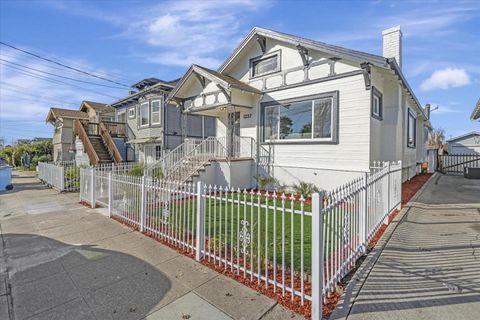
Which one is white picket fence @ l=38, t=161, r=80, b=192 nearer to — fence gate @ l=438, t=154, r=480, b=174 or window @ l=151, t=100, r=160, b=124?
window @ l=151, t=100, r=160, b=124

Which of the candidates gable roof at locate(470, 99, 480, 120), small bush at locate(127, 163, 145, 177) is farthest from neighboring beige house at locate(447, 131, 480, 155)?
small bush at locate(127, 163, 145, 177)

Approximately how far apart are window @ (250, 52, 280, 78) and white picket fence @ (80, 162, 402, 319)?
676 cm

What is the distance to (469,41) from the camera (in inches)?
413

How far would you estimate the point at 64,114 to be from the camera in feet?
98.0

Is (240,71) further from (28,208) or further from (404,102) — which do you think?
(28,208)

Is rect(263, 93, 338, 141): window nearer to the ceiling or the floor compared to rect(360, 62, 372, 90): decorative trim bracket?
nearer to the floor

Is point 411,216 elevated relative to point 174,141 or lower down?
lower down

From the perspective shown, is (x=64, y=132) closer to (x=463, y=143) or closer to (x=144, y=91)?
(x=144, y=91)

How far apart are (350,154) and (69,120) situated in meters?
31.5

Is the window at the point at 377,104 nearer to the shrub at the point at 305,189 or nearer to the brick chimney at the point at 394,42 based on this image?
the brick chimney at the point at 394,42

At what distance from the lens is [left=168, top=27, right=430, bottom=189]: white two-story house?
9.10m

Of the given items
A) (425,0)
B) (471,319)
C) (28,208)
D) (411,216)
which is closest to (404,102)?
(425,0)

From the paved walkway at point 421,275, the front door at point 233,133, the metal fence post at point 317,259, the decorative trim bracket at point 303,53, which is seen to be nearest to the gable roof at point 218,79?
the front door at point 233,133

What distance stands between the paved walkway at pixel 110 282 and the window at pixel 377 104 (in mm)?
8704
